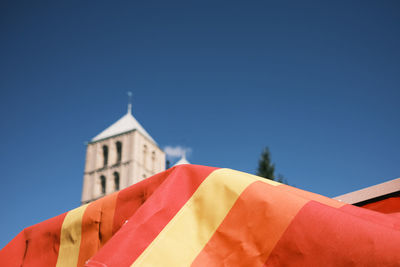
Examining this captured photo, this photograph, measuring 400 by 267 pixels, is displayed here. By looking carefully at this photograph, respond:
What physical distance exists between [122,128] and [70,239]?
31673 mm

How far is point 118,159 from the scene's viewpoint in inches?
1219

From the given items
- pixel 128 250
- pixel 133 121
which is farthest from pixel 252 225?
pixel 133 121

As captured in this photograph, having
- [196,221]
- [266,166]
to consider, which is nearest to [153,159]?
[266,166]

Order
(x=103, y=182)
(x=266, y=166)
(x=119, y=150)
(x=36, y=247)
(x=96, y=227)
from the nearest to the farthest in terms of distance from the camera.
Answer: (x=96, y=227)
(x=36, y=247)
(x=266, y=166)
(x=103, y=182)
(x=119, y=150)

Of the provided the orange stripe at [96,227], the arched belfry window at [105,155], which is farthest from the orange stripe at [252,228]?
the arched belfry window at [105,155]

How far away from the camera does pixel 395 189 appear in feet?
3.83

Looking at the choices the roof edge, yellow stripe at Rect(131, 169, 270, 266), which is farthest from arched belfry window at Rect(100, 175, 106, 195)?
yellow stripe at Rect(131, 169, 270, 266)

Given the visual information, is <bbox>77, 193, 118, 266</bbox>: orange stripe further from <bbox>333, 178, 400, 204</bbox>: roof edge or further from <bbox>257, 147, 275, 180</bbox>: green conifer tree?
<bbox>257, 147, 275, 180</bbox>: green conifer tree

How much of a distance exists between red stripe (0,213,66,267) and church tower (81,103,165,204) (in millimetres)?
27445

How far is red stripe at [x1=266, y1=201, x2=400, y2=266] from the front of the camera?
636 mm

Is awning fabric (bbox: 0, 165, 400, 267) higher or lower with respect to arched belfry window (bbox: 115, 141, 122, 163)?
lower

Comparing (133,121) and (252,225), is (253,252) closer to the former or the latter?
(252,225)

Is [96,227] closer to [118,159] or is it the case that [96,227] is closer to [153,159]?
[118,159]

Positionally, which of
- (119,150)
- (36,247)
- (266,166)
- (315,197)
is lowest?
(36,247)
